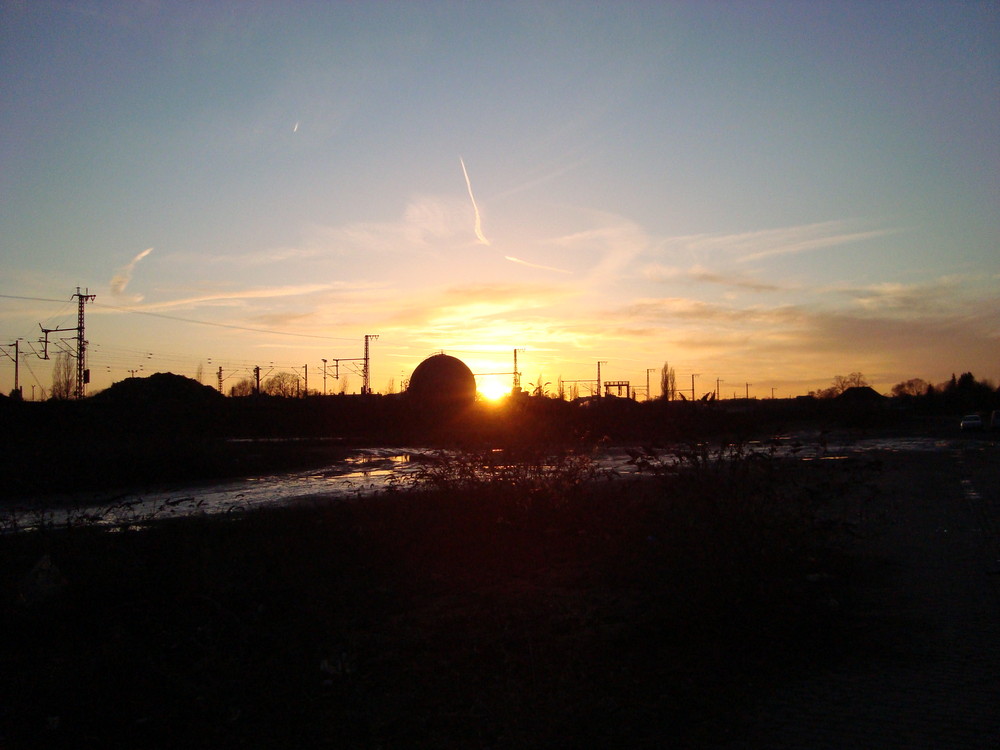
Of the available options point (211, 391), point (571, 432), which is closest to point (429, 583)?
point (571, 432)

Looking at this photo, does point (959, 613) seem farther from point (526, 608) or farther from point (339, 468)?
point (339, 468)

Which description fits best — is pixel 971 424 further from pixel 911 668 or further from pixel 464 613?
pixel 464 613

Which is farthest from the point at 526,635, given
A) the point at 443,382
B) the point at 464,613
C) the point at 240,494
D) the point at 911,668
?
the point at 443,382

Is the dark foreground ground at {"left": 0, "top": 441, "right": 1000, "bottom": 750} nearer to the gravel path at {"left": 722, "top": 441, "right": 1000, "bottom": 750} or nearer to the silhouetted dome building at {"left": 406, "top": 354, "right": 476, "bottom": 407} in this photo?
the gravel path at {"left": 722, "top": 441, "right": 1000, "bottom": 750}

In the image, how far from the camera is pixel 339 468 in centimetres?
2825

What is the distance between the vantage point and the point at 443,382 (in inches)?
2375

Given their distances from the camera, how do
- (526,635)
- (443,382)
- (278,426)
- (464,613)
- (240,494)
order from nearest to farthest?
1. (526,635)
2. (464,613)
3. (240,494)
4. (278,426)
5. (443,382)

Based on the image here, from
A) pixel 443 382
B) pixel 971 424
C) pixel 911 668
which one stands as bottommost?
pixel 911 668

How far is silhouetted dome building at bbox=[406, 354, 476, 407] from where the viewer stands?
58062 millimetres

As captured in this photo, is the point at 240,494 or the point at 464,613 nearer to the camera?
the point at 464,613

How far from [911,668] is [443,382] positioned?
2173 inches

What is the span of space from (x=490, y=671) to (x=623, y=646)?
3.60 feet

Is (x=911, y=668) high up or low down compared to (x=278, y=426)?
down

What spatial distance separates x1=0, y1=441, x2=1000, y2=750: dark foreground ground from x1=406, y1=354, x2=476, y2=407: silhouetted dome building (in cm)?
4746
